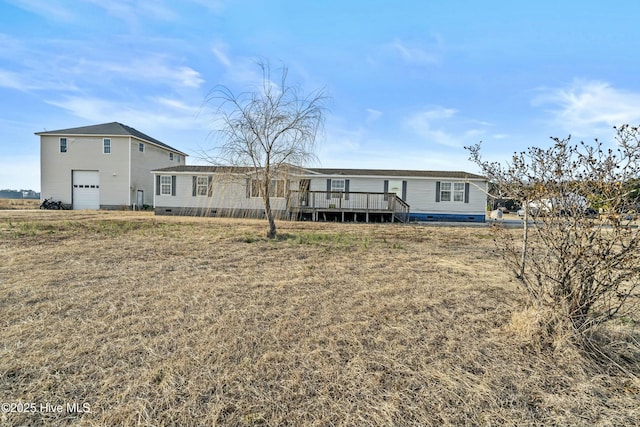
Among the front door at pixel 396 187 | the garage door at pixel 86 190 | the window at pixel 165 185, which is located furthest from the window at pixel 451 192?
the garage door at pixel 86 190

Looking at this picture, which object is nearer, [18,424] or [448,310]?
[18,424]

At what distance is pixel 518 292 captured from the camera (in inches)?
175

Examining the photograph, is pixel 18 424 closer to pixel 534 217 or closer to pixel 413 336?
pixel 413 336

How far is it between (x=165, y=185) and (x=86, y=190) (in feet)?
28.9

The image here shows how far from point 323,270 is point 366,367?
3.21m

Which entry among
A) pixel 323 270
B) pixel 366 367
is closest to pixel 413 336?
pixel 366 367

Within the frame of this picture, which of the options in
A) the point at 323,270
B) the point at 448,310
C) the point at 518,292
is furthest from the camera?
the point at 323,270

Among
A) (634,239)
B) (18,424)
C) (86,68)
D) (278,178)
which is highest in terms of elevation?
(86,68)

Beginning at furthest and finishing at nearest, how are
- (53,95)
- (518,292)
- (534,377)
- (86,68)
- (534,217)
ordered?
(53,95) < (86,68) < (518,292) < (534,217) < (534,377)

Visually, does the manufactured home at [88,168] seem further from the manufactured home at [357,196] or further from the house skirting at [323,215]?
the house skirting at [323,215]

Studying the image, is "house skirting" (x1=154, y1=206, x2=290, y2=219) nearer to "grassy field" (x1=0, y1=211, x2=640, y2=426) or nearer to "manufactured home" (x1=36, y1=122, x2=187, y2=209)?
"manufactured home" (x1=36, y1=122, x2=187, y2=209)

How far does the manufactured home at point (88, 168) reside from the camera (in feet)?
76.9

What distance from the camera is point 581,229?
2.65 m

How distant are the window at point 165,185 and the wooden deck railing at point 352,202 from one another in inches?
319
